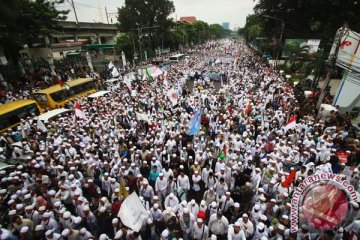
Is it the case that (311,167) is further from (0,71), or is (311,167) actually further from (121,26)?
(121,26)

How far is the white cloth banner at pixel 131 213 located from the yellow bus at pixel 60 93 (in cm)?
1150

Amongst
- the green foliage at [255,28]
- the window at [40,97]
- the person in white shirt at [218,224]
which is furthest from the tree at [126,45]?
the person in white shirt at [218,224]

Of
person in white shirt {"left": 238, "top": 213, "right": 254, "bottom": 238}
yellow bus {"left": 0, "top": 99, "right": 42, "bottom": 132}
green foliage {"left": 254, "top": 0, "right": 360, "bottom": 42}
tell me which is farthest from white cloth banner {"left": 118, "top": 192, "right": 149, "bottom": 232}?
green foliage {"left": 254, "top": 0, "right": 360, "bottom": 42}

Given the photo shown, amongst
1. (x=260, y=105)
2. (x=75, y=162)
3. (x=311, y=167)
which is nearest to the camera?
(x=311, y=167)

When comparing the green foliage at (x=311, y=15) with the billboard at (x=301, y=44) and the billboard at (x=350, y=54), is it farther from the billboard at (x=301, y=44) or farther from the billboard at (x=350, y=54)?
the billboard at (x=350, y=54)

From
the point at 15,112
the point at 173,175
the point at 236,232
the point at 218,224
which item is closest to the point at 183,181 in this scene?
the point at 173,175

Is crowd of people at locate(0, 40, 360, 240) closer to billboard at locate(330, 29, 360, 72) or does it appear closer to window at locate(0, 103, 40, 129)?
window at locate(0, 103, 40, 129)

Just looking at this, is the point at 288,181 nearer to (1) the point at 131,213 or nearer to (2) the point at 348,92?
(1) the point at 131,213

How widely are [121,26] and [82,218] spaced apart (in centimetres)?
3776

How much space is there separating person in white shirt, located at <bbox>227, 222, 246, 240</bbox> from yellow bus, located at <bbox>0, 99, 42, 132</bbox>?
1074cm

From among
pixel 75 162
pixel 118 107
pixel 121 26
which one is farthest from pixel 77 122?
pixel 121 26

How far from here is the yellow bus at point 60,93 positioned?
13.5 meters

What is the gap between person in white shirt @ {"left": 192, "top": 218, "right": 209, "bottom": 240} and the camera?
4704 mm

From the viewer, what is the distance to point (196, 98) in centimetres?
1322
